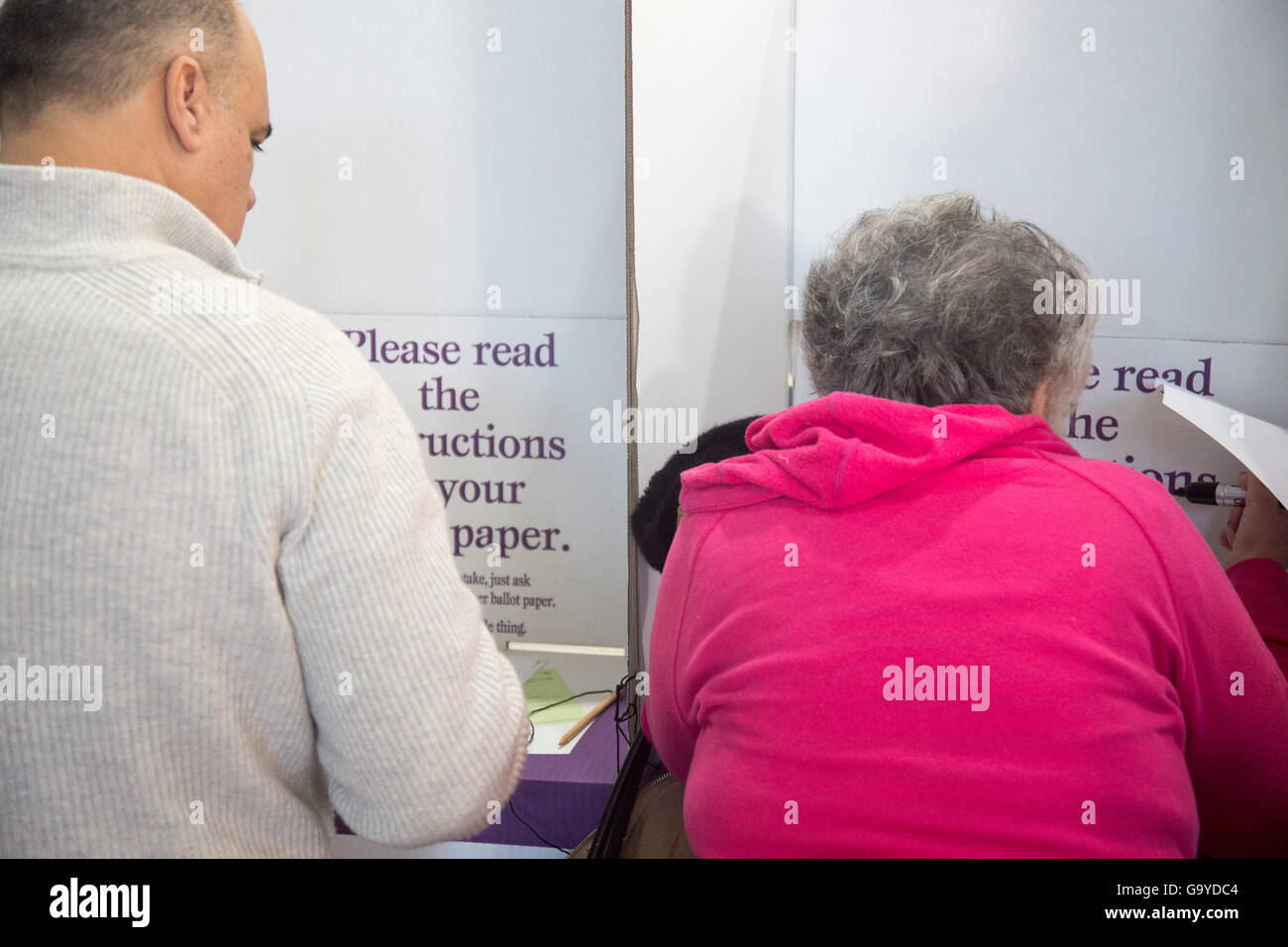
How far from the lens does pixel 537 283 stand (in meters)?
1.71

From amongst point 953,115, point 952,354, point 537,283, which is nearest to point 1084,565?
point 952,354

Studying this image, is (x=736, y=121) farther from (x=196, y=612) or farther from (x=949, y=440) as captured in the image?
(x=196, y=612)

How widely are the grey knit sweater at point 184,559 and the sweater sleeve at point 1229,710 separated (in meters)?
0.69

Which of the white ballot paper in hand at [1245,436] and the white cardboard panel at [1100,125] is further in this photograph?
the white cardboard panel at [1100,125]

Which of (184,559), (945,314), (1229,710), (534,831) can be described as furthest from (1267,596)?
(184,559)

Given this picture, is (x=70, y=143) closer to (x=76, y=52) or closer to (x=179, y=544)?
(x=76, y=52)

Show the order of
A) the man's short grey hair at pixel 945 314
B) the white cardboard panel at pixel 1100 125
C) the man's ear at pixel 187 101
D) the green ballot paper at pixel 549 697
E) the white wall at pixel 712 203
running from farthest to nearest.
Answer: the green ballot paper at pixel 549 697, the white wall at pixel 712 203, the white cardboard panel at pixel 1100 125, the man's short grey hair at pixel 945 314, the man's ear at pixel 187 101

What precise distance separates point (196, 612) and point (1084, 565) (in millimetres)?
778

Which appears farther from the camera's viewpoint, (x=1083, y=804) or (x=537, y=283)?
(x=537, y=283)

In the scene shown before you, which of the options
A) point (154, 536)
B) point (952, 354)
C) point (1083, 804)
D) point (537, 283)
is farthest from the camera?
point (537, 283)

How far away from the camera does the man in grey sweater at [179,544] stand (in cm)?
67

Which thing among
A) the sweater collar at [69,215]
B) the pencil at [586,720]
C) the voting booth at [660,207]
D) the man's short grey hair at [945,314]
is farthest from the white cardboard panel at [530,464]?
the sweater collar at [69,215]

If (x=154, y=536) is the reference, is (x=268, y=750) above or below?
below

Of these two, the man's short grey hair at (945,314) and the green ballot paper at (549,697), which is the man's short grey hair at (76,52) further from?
the green ballot paper at (549,697)
